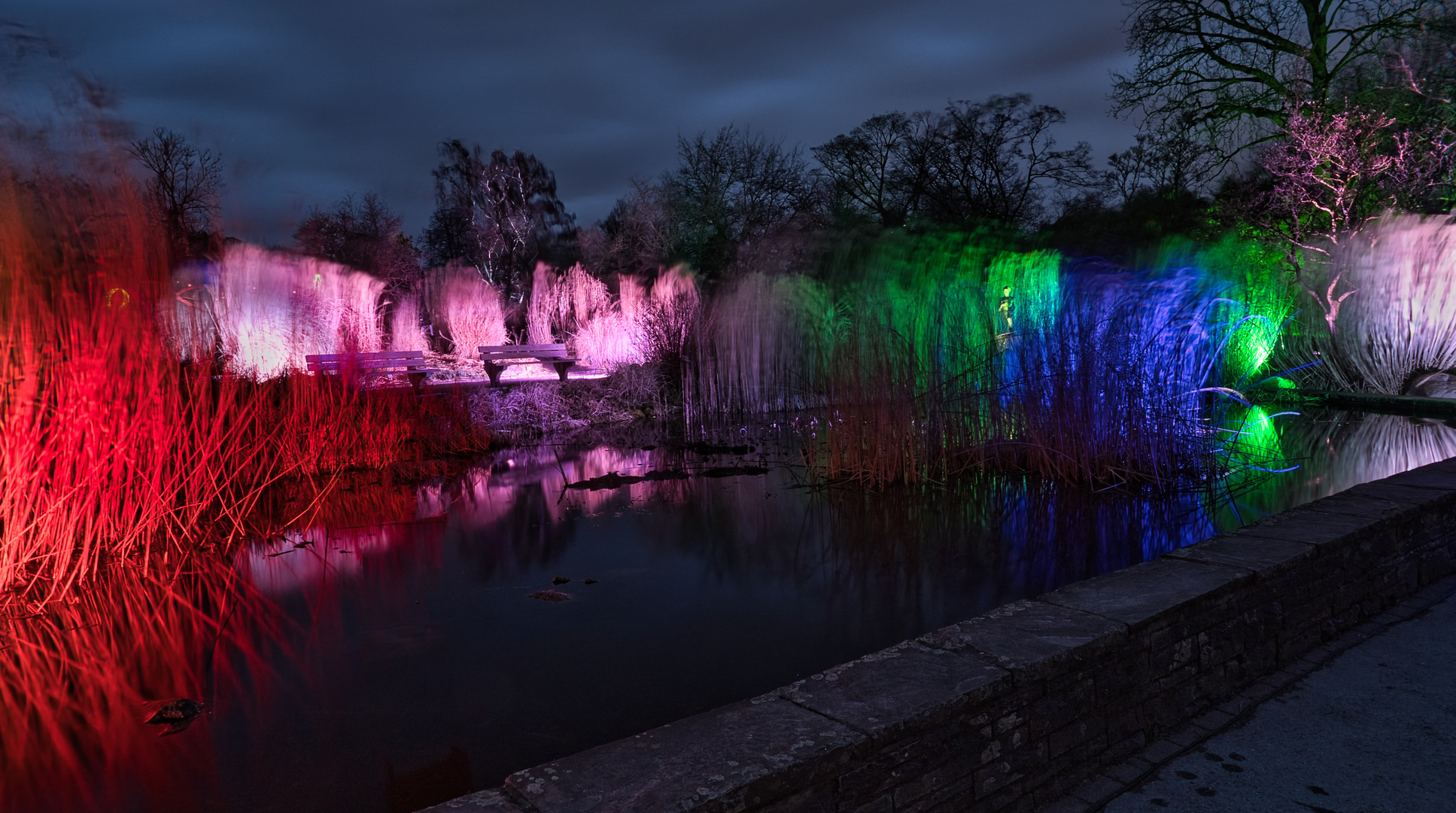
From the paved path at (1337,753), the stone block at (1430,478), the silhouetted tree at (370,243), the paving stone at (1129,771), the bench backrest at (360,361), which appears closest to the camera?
the paved path at (1337,753)

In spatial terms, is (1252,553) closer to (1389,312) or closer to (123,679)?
(123,679)

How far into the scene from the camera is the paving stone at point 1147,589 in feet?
5.68

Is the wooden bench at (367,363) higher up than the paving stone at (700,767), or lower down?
higher up

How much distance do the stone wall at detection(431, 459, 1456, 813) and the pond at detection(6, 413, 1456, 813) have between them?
530 millimetres

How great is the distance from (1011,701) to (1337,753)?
70 centimetres

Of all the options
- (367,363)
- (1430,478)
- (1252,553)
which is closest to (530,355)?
(367,363)

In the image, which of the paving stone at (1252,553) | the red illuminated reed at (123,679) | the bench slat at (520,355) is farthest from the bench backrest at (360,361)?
the paving stone at (1252,553)

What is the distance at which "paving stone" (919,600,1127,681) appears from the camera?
1.50 meters

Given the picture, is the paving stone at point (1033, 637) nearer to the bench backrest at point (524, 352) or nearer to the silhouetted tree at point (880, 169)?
the bench backrest at point (524, 352)

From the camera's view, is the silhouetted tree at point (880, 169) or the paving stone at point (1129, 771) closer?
the paving stone at point (1129, 771)

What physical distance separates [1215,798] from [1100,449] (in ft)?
9.41

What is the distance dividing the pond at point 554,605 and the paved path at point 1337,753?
31.7 inches

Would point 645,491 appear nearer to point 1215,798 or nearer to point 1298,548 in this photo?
point 1298,548

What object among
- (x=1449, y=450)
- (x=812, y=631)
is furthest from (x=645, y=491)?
(x=1449, y=450)
